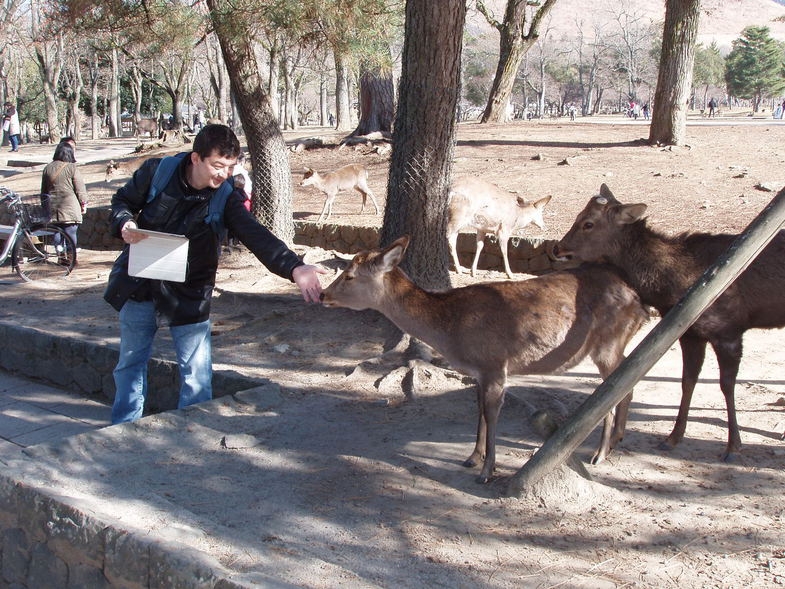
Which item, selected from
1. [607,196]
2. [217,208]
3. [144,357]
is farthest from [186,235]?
[607,196]

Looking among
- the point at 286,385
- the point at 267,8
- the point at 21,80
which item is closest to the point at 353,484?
the point at 286,385

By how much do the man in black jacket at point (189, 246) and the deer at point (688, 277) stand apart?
2229mm

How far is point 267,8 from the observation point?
31.3 feet

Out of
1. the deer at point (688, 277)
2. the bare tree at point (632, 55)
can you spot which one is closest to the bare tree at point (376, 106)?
the deer at point (688, 277)

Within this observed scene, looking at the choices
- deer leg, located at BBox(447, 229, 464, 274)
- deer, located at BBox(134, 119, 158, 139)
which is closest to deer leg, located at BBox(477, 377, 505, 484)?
deer leg, located at BBox(447, 229, 464, 274)

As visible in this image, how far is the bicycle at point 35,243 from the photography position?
12.4 m

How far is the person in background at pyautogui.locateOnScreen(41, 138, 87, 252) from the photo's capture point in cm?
1287

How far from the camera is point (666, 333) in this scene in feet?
13.0

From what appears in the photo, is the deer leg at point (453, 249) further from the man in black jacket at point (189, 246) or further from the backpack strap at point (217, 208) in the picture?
the backpack strap at point (217, 208)

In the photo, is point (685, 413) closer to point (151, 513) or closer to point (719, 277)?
point (719, 277)

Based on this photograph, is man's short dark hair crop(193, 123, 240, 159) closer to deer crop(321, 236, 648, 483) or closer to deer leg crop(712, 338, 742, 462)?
deer crop(321, 236, 648, 483)

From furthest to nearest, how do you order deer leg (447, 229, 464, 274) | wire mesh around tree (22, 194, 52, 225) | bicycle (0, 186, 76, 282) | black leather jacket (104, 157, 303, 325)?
wire mesh around tree (22, 194, 52, 225)
bicycle (0, 186, 76, 282)
deer leg (447, 229, 464, 274)
black leather jacket (104, 157, 303, 325)

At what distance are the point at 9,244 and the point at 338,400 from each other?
26.6 feet

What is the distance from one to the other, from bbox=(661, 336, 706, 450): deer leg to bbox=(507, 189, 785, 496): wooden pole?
1345 mm
